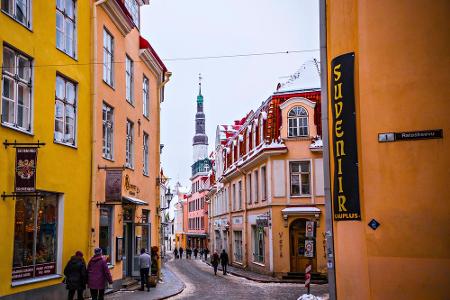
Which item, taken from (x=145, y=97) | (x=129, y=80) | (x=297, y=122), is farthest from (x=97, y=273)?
(x=297, y=122)

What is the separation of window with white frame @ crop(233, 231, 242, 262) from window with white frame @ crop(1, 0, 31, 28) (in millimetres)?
26686

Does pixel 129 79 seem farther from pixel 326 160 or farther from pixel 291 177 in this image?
pixel 291 177

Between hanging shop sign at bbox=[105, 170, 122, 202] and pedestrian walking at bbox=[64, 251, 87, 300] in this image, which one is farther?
hanging shop sign at bbox=[105, 170, 122, 202]

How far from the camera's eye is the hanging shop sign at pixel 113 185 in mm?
17062

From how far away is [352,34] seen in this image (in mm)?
13641

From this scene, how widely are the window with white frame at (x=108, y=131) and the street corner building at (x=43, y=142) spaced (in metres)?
1.63

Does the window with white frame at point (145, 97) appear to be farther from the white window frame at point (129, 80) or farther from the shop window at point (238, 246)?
the shop window at point (238, 246)

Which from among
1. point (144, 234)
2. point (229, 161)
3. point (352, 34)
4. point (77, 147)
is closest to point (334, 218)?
point (352, 34)

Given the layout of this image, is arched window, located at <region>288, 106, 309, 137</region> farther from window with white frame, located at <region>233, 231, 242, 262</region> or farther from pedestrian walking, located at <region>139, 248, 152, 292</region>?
pedestrian walking, located at <region>139, 248, 152, 292</region>

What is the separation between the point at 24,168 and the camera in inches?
474

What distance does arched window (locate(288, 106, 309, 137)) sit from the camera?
94.0 ft

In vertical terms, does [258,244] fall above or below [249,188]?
below

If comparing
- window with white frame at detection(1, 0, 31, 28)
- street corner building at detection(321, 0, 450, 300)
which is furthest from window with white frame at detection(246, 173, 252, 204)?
window with white frame at detection(1, 0, 31, 28)

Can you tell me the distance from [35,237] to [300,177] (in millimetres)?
17575
